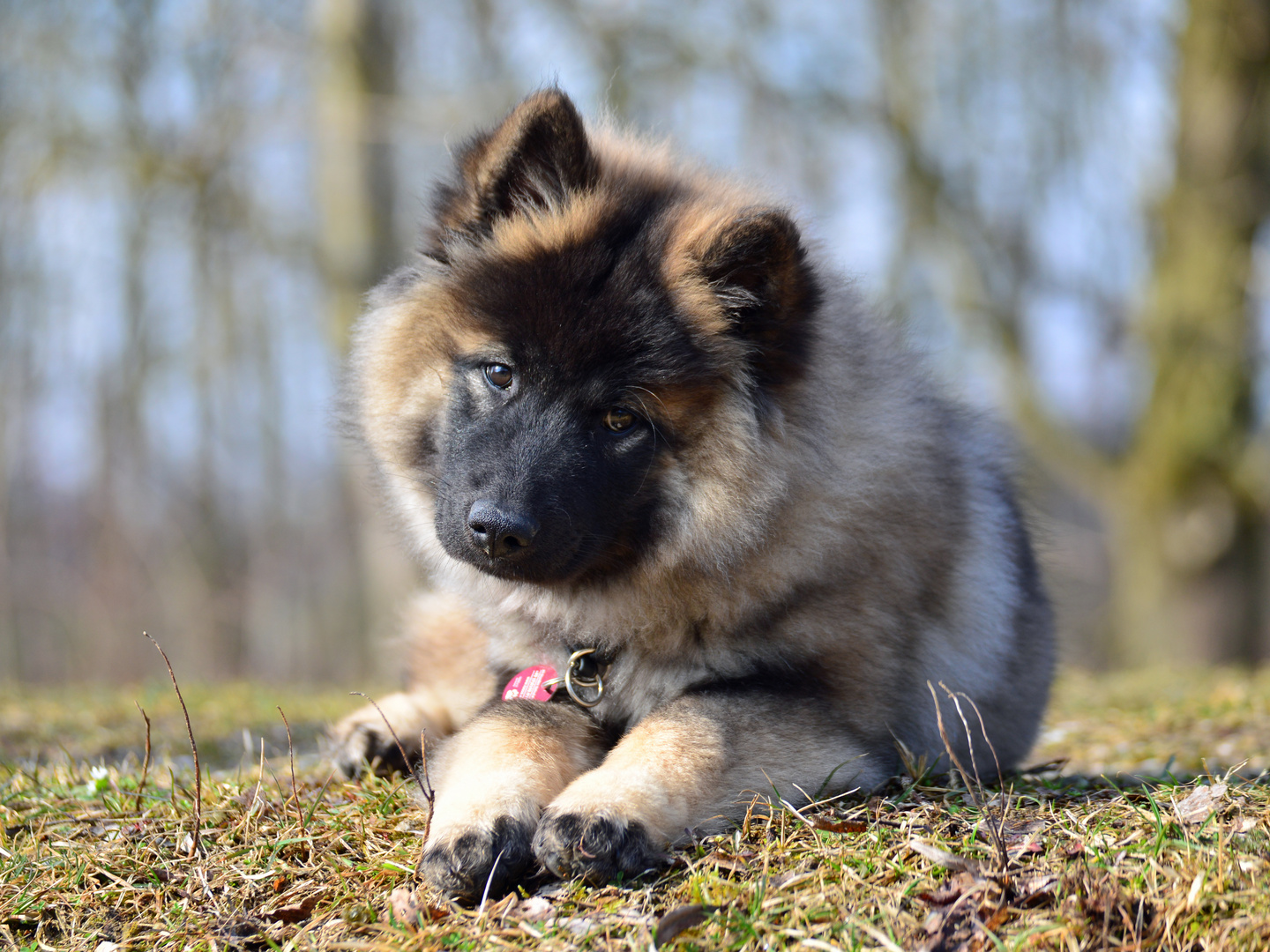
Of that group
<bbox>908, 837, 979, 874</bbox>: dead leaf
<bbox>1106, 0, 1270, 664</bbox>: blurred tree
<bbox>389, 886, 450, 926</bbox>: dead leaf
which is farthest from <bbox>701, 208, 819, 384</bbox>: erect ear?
<bbox>1106, 0, 1270, 664</bbox>: blurred tree

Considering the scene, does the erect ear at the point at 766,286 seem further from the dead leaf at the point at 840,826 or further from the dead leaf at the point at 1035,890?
the dead leaf at the point at 1035,890

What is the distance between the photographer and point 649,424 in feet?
9.78

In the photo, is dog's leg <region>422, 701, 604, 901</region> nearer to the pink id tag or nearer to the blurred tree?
the pink id tag

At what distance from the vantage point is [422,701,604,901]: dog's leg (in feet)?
7.83

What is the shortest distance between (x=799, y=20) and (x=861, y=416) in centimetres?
1108

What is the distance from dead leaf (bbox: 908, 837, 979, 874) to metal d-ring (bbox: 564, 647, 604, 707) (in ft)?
3.48

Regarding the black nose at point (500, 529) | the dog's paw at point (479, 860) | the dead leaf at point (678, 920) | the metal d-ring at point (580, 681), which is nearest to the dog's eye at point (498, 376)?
the black nose at point (500, 529)

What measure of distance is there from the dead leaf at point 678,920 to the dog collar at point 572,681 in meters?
0.97

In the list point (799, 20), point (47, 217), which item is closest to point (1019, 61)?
point (799, 20)

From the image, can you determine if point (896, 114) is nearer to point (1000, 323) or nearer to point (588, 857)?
point (1000, 323)

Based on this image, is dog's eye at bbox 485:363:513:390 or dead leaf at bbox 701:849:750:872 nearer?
dead leaf at bbox 701:849:750:872

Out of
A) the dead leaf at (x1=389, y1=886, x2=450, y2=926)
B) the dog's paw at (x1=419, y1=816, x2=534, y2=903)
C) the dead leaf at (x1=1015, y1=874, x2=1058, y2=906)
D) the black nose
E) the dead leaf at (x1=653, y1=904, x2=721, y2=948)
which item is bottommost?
the dead leaf at (x1=389, y1=886, x2=450, y2=926)

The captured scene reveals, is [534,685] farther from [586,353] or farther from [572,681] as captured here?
[586,353]

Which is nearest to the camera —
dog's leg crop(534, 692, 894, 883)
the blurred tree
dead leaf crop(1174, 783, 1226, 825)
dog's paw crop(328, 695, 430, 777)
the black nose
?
dog's leg crop(534, 692, 894, 883)
